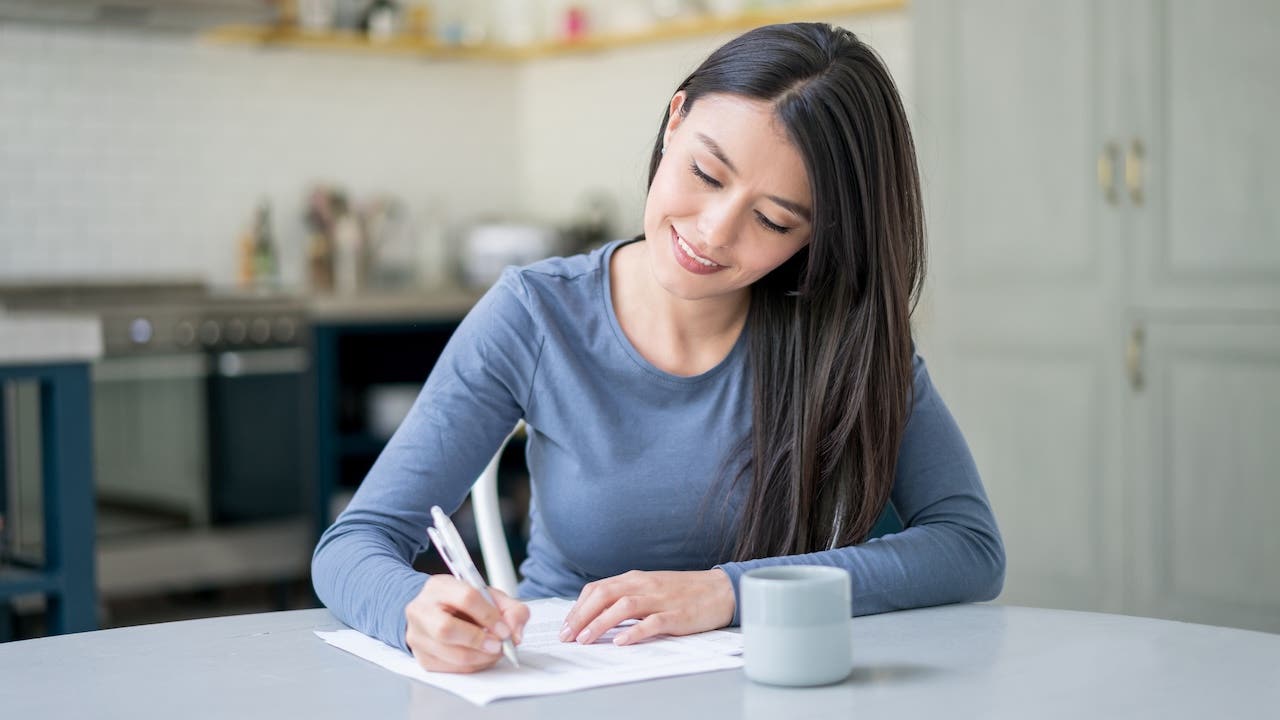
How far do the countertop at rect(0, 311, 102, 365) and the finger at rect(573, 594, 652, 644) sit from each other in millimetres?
1665

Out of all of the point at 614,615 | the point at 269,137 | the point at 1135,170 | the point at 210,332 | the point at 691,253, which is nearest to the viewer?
the point at 614,615

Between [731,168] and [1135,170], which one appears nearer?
[731,168]

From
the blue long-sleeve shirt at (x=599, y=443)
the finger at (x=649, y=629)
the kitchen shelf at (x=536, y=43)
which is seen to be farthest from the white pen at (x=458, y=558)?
the kitchen shelf at (x=536, y=43)

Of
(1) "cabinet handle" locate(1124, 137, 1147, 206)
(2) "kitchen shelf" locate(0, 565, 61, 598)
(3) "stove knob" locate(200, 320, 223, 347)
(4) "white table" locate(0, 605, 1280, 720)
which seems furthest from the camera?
(3) "stove knob" locate(200, 320, 223, 347)

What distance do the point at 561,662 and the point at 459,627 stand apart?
0.09 m

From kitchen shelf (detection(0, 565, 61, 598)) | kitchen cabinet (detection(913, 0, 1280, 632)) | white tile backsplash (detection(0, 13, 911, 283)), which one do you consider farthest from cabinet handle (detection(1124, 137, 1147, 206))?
kitchen shelf (detection(0, 565, 61, 598))

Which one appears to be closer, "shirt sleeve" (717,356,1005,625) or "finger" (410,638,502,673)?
"finger" (410,638,502,673)

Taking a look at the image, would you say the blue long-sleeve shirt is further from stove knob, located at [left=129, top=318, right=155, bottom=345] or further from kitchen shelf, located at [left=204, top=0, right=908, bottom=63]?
kitchen shelf, located at [left=204, top=0, right=908, bottom=63]

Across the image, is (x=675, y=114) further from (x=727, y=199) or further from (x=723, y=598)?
(x=723, y=598)

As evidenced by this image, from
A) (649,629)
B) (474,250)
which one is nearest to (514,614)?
(649,629)

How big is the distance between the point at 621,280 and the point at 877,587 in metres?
0.52

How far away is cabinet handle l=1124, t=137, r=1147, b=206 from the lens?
10.3 ft

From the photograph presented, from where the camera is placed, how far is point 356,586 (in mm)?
1279

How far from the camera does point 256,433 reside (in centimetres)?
421
